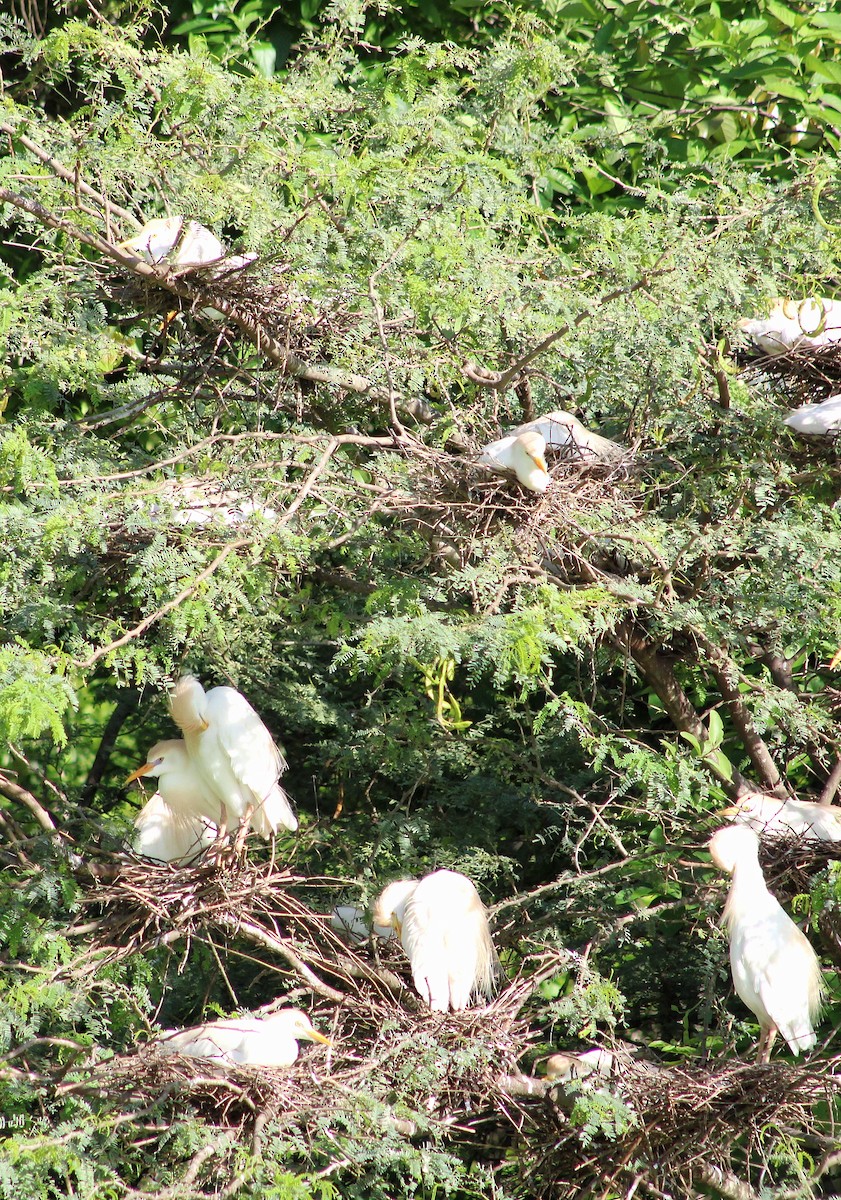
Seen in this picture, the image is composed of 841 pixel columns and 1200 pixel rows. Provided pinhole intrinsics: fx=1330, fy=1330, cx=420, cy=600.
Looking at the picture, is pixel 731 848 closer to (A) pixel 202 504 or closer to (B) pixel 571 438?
(B) pixel 571 438

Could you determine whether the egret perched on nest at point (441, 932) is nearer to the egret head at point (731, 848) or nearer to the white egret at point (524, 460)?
the egret head at point (731, 848)

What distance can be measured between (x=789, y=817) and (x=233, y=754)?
126 centimetres

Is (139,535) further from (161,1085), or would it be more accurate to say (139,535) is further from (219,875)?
(161,1085)

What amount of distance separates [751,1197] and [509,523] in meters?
1.46

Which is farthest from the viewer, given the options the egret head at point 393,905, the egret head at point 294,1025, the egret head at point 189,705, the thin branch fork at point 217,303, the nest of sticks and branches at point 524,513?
the egret head at point 189,705

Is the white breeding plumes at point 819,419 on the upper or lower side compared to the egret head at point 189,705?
upper

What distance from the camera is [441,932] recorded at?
2.83 meters

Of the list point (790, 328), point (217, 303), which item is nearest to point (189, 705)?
point (217, 303)

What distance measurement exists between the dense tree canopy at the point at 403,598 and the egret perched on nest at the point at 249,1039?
0.21 feet

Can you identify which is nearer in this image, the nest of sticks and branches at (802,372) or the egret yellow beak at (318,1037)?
the egret yellow beak at (318,1037)

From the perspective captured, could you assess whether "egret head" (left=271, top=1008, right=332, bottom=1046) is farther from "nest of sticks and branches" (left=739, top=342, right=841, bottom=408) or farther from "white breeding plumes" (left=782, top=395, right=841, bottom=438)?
"nest of sticks and branches" (left=739, top=342, right=841, bottom=408)

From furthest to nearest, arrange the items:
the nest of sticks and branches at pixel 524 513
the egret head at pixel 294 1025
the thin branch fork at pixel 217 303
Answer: the egret head at pixel 294 1025 → the nest of sticks and branches at pixel 524 513 → the thin branch fork at pixel 217 303

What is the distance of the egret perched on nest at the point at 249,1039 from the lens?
2.52m

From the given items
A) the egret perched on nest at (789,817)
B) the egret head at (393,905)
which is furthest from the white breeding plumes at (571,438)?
the egret head at (393,905)
